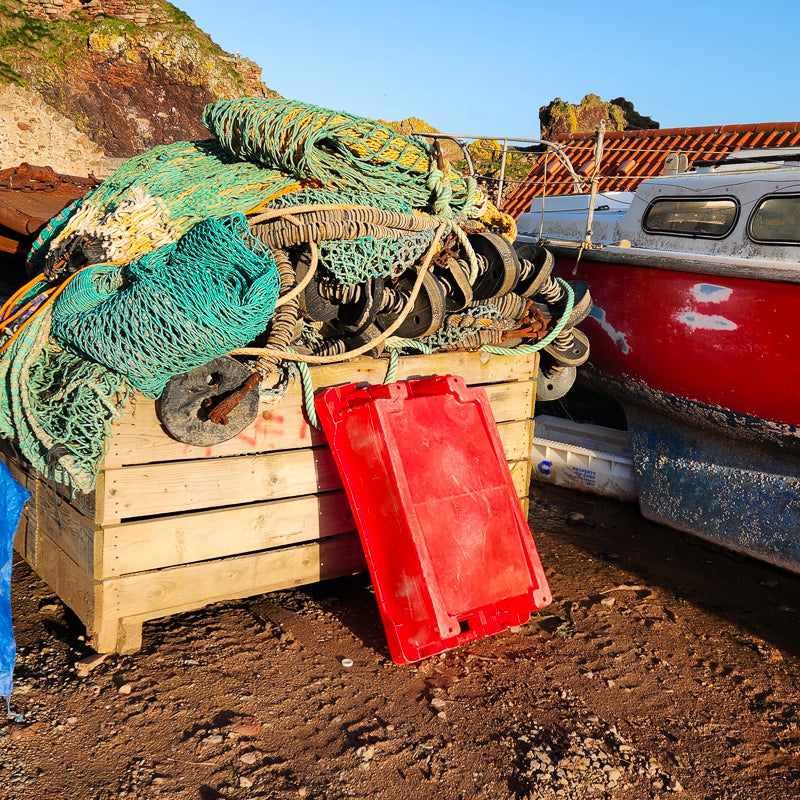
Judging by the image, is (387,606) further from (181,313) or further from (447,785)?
(181,313)

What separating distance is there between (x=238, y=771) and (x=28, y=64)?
1383 cm

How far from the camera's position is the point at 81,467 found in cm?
244

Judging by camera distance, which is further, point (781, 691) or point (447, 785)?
point (781, 691)

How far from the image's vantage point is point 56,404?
2.49m

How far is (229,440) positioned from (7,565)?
910mm

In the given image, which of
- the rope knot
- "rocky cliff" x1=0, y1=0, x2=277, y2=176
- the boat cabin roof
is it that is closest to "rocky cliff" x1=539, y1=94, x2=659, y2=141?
"rocky cliff" x1=0, y1=0, x2=277, y2=176

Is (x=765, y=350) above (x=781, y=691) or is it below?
above

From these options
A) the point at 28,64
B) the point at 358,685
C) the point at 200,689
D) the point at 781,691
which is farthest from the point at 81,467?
the point at 28,64

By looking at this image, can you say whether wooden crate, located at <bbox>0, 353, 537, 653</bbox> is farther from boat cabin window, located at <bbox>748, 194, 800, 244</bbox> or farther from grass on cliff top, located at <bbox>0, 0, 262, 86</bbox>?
grass on cliff top, located at <bbox>0, 0, 262, 86</bbox>

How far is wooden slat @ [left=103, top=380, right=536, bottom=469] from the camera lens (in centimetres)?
253

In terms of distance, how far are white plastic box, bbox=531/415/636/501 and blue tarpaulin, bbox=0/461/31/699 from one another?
3.27m

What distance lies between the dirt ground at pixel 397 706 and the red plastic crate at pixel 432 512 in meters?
0.25

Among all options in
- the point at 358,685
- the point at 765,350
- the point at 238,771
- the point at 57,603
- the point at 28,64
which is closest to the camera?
the point at 238,771

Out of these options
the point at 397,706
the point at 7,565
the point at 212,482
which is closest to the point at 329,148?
the point at 212,482
